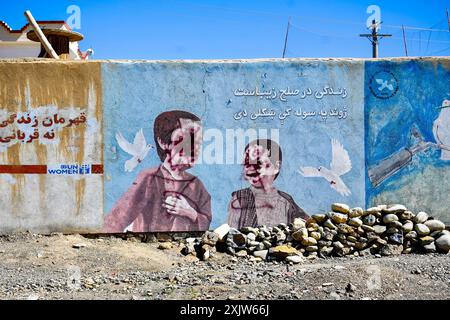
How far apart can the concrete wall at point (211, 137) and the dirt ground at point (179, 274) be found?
490 millimetres

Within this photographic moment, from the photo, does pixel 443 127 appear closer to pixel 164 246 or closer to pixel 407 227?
pixel 407 227

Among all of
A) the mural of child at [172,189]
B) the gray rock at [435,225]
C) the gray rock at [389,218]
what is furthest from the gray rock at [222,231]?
the gray rock at [435,225]

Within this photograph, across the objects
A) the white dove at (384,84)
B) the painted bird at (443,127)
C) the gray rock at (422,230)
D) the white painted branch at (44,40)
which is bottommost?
the gray rock at (422,230)

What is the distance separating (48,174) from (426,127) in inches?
200

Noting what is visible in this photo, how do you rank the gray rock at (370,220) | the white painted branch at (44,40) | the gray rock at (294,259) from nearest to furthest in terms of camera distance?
the gray rock at (294,259) → the gray rock at (370,220) → the white painted branch at (44,40)

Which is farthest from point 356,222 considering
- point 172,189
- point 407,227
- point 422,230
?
point 172,189

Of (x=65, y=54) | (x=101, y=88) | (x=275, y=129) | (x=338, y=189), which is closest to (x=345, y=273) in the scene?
(x=338, y=189)

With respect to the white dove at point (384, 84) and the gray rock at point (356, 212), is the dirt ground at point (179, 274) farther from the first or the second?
the white dove at point (384, 84)

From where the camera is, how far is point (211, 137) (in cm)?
696

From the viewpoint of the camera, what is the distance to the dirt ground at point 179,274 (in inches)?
189

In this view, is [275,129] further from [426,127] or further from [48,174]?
[48,174]

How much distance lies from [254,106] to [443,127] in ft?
8.37

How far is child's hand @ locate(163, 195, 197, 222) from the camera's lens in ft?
22.8

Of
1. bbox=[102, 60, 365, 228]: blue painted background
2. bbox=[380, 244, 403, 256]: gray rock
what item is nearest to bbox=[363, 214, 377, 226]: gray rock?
bbox=[380, 244, 403, 256]: gray rock
